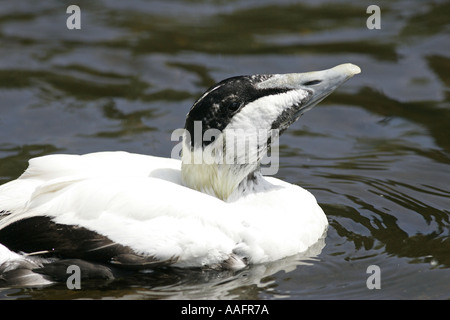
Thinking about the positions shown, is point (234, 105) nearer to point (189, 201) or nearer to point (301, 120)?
point (189, 201)

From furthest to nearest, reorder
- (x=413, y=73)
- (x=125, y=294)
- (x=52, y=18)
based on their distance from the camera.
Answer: (x=52, y=18) < (x=413, y=73) < (x=125, y=294)

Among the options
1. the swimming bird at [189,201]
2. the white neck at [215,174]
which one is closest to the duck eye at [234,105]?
the swimming bird at [189,201]

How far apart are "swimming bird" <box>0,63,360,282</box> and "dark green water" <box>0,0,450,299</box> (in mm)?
236

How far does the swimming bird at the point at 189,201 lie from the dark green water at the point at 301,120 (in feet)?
0.77

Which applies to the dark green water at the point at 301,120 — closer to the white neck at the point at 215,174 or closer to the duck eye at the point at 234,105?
the white neck at the point at 215,174

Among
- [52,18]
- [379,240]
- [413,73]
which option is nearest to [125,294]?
[379,240]

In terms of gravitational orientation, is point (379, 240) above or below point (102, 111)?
below

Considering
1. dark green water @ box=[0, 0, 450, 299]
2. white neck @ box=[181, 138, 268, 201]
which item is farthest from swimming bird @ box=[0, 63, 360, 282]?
dark green water @ box=[0, 0, 450, 299]

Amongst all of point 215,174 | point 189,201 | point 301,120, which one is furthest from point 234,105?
point 301,120

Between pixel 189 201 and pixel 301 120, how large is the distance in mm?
4197

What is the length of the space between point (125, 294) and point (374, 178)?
3350mm

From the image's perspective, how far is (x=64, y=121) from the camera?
10.2 metres

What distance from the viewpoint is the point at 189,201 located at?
21.3 ft

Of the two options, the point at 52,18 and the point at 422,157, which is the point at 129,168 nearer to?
the point at 422,157
